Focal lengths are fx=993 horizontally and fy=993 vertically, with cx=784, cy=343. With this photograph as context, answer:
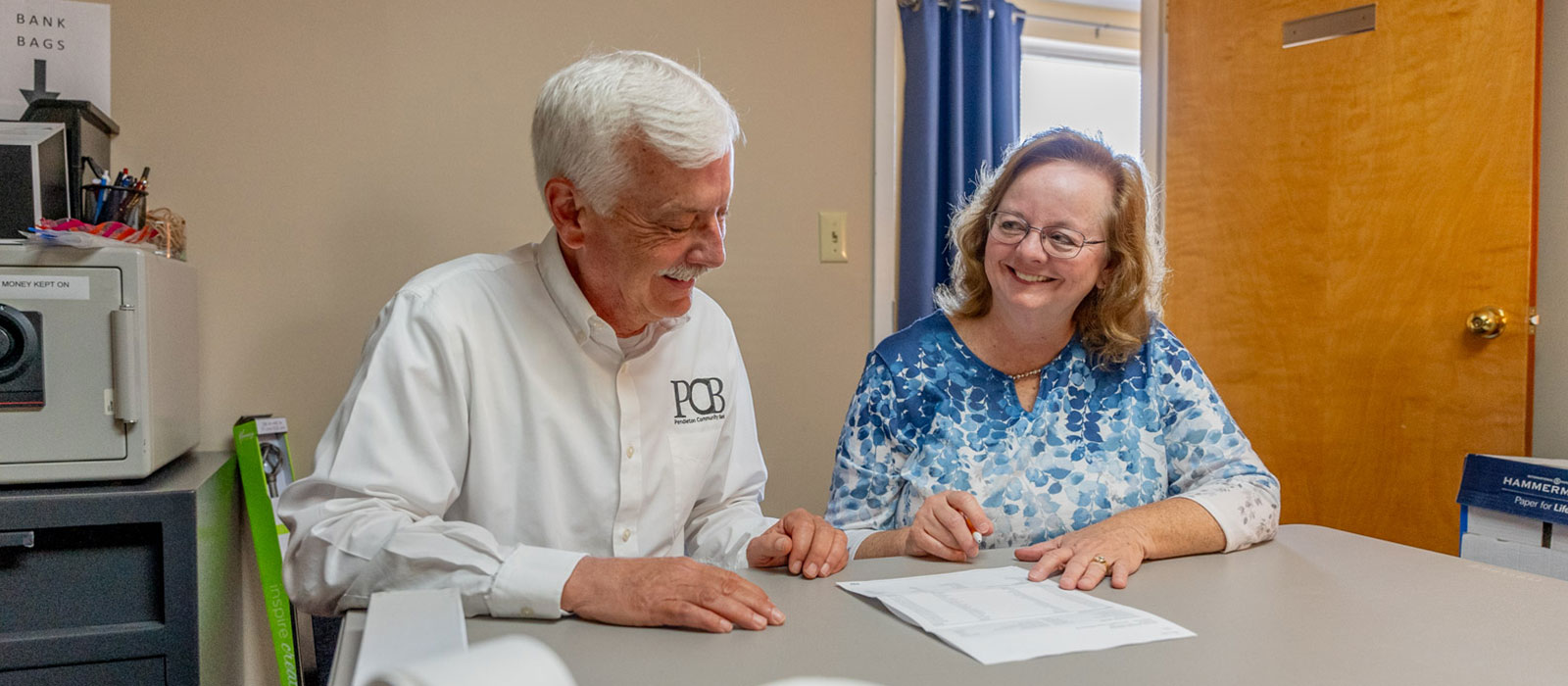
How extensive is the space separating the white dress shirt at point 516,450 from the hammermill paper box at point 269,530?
2.94ft

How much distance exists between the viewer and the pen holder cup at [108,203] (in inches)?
65.7

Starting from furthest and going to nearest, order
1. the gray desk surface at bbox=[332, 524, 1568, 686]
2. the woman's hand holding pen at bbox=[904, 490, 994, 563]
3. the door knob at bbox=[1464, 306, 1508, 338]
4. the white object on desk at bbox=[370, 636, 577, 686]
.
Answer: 1. the door knob at bbox=[1464, 306, 1508, 338]
2. the woman's hand holding pen at bbox=[904, 490, 994, 563]
3. the gray desk surface at bbox=[332, 524, 1568, 686]
4. the white object on desk at bbox=[370, 636, 577, 686]

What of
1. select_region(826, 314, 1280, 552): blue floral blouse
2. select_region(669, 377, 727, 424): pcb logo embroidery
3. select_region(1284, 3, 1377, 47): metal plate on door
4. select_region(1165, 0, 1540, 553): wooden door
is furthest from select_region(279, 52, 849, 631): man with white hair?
select_region(1284, 3, 1377, 47): metal plate on door

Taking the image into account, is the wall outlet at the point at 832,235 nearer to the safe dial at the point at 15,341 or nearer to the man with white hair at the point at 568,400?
the man with white hair at the point at 568,400

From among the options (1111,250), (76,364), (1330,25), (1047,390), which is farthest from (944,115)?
(76,364)

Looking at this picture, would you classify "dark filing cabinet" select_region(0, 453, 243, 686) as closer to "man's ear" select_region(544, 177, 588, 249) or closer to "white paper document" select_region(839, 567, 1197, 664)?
"man's ear" select_region(544, 177, 588, 249)

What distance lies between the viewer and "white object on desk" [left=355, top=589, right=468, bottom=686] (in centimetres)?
64

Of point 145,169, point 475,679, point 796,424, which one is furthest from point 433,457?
point 796,424

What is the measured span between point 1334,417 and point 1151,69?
1.10 m

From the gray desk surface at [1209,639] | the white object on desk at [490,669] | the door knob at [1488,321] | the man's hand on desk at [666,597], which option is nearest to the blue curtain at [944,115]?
the door knob at [1488,321]

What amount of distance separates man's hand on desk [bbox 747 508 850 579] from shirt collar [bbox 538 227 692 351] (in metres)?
0.32

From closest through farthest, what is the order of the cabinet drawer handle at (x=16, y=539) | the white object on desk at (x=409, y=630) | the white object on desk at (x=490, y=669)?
the white object on desk at (x=490, y=669) < the white object on desk at (x=409, y=630) < the cabinet drawer handle at (x=16, y=539)

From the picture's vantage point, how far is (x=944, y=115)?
300cm

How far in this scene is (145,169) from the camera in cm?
179
